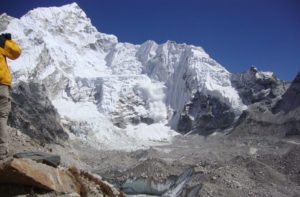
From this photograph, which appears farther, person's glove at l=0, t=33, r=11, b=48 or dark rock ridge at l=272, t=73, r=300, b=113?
dark rock ridge at l=272, t=73, r=300, b=113

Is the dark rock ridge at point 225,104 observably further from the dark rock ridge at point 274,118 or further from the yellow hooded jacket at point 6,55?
the yellow hooded jacket at point 6,55

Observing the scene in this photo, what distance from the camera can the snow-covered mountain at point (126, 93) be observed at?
503 feet

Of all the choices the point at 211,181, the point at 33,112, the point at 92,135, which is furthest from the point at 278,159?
the point at 92,135

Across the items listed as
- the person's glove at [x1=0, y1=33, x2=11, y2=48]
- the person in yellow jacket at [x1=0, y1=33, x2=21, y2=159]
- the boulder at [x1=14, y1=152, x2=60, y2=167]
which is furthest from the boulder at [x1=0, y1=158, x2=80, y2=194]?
the person's glove at [x1=0, y1=33, x2=11, y2=48]

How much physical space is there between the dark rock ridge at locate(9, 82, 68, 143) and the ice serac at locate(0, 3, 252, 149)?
16.8 m

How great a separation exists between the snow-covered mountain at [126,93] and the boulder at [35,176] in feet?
413

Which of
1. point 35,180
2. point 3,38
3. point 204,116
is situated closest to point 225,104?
point 204,116

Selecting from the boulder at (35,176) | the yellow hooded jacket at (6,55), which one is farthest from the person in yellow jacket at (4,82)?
the boulder at (35,176)

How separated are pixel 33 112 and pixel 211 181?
74011mm

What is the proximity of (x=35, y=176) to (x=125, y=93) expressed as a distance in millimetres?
173758

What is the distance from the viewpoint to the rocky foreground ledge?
32.0 ft

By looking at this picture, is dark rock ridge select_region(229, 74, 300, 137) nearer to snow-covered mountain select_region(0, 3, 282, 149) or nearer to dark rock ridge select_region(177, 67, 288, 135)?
dark rock ridge select_region(177, 67, 288, 135)

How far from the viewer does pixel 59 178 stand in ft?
35.0

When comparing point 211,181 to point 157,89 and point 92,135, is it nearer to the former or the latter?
point 92,135
